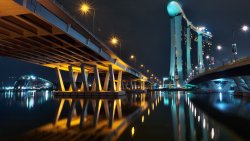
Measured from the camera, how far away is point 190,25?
557 ft

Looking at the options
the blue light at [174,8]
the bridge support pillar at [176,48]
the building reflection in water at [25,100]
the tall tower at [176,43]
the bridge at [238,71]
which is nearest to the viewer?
the building reflection in water at [25,100]

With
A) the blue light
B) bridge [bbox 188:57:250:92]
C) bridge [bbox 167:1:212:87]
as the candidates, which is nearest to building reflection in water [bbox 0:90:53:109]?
bridge [bbox 188:57:250:92]

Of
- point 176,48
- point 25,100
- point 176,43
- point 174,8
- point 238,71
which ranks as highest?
point 174,8

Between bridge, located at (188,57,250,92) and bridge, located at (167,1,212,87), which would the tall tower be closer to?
bridge, located at (167,1,212,87)

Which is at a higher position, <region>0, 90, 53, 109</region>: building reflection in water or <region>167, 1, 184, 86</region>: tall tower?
<region>167, 1, 184, 86</region>: tall tower

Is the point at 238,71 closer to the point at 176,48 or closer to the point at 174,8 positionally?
the point at 176,48

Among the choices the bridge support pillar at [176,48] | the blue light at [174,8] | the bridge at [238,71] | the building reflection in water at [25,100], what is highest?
the blue light at [174,8]

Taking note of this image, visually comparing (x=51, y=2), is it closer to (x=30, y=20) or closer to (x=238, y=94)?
(x=30, y=20)

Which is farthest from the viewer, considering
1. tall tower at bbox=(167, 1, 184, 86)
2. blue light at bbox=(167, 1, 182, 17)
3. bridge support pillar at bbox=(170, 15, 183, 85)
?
blue light at bbox=(167, 1, 182, 17)

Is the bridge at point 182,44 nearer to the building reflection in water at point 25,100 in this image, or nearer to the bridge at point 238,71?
the bridge at point 238,71

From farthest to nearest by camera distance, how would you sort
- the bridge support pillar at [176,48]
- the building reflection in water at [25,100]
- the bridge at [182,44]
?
1. the bridge support pillar at [176,48]
2. the bridge at [182,44]
3. the building reflection in water at [25,100]

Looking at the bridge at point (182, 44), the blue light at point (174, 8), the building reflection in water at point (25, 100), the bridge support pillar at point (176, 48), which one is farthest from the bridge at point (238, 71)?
the blue light at point (174, 8)

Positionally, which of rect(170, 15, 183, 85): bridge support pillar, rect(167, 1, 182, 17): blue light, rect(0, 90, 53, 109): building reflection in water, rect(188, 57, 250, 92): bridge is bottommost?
rect(0, 90, 53, 109): building reflection in water

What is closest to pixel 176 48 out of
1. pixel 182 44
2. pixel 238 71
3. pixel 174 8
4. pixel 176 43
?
pixel 176 43
